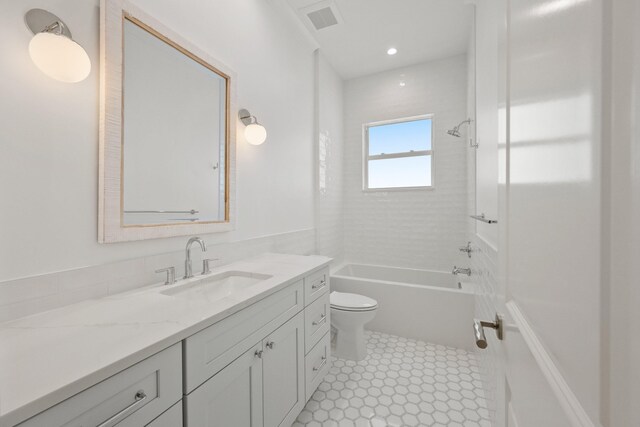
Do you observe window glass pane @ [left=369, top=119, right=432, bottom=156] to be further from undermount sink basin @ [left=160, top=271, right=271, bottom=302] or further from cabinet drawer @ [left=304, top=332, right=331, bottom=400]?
undermount sink basin @ [left=160, top=271, right=271, bottom=302]

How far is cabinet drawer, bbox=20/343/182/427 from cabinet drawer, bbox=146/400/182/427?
15 millimetres

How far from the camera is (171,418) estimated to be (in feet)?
2.53

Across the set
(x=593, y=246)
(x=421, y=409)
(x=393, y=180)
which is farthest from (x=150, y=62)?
(x=393, y=180)

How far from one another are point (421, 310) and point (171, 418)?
2.18 metres

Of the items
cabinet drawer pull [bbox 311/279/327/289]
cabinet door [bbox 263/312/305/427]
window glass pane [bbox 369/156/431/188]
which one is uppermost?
window glass pane [bbox 369/156/431/188]

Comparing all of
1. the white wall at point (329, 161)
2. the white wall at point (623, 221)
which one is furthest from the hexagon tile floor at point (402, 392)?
the white wall at point (623, 221)

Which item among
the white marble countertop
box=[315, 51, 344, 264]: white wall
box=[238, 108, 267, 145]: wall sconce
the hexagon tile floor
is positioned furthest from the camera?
box=[315, 51, 344, 264]: white wall

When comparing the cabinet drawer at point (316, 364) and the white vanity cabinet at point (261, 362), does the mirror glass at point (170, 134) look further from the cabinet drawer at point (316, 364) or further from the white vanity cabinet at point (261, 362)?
the cabinet drawer at point (316, 364)

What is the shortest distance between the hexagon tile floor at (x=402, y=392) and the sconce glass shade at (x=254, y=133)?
1.71 metres

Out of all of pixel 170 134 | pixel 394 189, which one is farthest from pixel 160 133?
pixel 394 189

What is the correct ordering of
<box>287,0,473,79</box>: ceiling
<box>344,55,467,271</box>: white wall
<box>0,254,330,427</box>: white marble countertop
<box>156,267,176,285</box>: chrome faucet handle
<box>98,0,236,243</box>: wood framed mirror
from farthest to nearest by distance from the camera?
<box>344,55,467,271</box>: white wall < <box>287,0,473,79</box>: ceiling < <box>156,267,176,285</box>: chrome faucet handle < <box>98,0,236,243</box>: wood framed mirror < <box>0,254,330,427</box>: white marble countertop

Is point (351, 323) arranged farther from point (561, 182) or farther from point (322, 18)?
point (322, 18)

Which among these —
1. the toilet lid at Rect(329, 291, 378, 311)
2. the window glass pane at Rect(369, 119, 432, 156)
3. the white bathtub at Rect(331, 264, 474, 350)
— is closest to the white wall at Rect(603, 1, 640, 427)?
the toilet lid at Rect(329, 291, 378, 311)

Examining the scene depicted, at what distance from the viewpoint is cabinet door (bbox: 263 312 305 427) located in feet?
3.91
